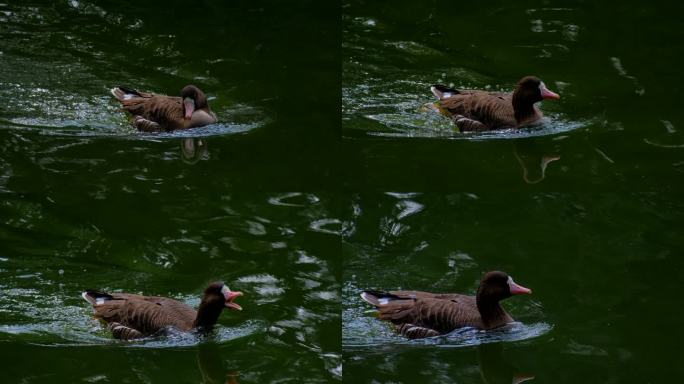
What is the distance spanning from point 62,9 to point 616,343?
9.13m

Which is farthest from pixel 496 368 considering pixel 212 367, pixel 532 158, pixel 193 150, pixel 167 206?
pixel 193 150

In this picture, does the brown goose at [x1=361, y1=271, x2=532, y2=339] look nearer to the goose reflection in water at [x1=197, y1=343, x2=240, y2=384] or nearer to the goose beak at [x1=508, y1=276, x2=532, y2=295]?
the goose beak at [x1=508, y1=276, x2=532, y2=295]

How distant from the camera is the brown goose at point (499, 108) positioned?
12633 mm

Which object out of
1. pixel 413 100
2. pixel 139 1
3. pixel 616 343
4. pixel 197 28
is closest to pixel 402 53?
pixel 413 100

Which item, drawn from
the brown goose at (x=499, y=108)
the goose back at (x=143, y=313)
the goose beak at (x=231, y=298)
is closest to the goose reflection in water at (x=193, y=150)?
the goose back at (x=143, y=313)

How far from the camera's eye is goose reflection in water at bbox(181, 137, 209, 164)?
12674mm

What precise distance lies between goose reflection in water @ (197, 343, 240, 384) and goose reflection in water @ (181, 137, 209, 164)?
279cm

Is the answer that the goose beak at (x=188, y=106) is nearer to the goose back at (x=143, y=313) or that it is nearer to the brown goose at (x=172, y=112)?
the brown goose at (x=172, y=112)

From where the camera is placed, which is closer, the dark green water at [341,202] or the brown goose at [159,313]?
the dark green water at [341,202]

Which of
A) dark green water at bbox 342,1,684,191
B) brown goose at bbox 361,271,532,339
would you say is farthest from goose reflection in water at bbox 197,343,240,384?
dark green water at bbox 342,1,684,191

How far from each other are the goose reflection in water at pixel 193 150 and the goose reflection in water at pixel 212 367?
2.79 metres

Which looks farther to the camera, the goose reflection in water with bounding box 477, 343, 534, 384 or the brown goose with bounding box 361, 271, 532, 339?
the brown goose with bounding box 361, 271, 532, 339

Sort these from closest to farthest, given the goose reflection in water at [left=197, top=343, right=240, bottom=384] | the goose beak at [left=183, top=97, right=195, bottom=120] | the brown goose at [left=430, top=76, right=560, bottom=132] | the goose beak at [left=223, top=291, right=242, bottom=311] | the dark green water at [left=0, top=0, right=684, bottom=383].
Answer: the goose reflection in water at [left=197, top=343, right=240, bottom=384] → the dark green water at [left=0, top=0, right=684, bottom=383] → the goose beak at [left=223, top=291, right=242, bottom=311] → the brown goose at [left=430, top=76, right=560, bottom=132] → the goose beak at [left=183, top=97, right=195, bottom=120]

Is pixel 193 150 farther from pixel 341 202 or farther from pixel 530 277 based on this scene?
pixel 530 277
